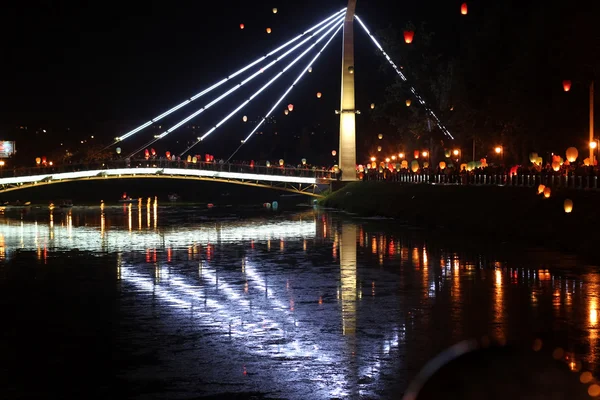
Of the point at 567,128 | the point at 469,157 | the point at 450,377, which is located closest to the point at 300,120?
the point at 469,157

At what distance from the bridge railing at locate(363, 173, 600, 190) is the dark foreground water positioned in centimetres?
743

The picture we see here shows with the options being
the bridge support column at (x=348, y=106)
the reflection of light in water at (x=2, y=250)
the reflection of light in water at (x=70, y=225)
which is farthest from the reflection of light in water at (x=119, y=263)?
the bridge support column at (x=348, y=106)

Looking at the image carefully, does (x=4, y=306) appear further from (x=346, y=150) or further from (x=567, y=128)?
(x=346, y=150)

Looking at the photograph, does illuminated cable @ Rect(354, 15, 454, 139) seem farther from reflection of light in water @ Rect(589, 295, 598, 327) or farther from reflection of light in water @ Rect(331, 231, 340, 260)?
reflection of light in water @ Rect(589, 295, 598, 327)

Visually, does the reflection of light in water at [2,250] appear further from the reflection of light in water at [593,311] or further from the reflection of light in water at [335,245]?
the reflection of light in water at [593,311]

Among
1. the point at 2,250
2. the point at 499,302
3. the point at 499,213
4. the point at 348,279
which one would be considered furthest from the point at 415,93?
the point at 499,302

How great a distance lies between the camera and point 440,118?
247 ft

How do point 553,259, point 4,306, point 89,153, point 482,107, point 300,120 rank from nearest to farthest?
point 4,306 → point 553,259 → point 482,107 → point 89,153 → point 300,120

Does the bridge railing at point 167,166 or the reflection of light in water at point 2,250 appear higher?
the bridge railing at point 167,166

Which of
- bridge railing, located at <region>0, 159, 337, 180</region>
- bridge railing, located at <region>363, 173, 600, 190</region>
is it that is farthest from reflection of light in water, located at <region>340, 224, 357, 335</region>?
bridge railing, located at <region>0, 159, 337, 180</region>

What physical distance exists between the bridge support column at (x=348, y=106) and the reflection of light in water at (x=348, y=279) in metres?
33.0

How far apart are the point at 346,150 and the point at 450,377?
7623 cm

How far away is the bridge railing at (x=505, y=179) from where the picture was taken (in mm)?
40750

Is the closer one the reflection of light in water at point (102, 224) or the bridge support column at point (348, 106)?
the reflection of light in water at point (102, 224)
